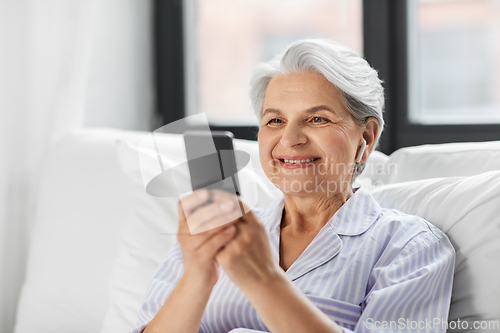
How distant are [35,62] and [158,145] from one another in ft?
3.26

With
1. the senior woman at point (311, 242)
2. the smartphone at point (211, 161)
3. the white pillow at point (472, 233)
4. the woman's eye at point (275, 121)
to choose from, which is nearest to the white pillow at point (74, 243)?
the senior woman at point (311, 242)

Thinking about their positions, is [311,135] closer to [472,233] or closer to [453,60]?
[472,233]

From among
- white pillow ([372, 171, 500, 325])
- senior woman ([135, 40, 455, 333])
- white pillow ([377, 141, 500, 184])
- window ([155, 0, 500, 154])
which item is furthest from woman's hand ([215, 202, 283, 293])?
window ([155, 0, 500, 154])

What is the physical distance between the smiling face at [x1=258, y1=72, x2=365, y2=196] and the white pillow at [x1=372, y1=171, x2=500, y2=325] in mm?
216

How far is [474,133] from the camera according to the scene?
1.61 metres

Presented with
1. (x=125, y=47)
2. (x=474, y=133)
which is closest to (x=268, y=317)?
(x=474, y=133)

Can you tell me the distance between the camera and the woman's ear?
3.61 feet

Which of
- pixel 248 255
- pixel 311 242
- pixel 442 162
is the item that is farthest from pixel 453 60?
pixel 248 255

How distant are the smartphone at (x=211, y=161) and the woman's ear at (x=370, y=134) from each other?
47 cm

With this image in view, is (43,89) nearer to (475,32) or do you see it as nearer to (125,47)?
(125,47)

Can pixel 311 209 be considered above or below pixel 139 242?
above

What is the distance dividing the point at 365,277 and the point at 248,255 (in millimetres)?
321

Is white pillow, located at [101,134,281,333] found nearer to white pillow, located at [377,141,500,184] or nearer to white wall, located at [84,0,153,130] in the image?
white pillow, located at [377,141,500,184]

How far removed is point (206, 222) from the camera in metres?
Answer: 0.68
